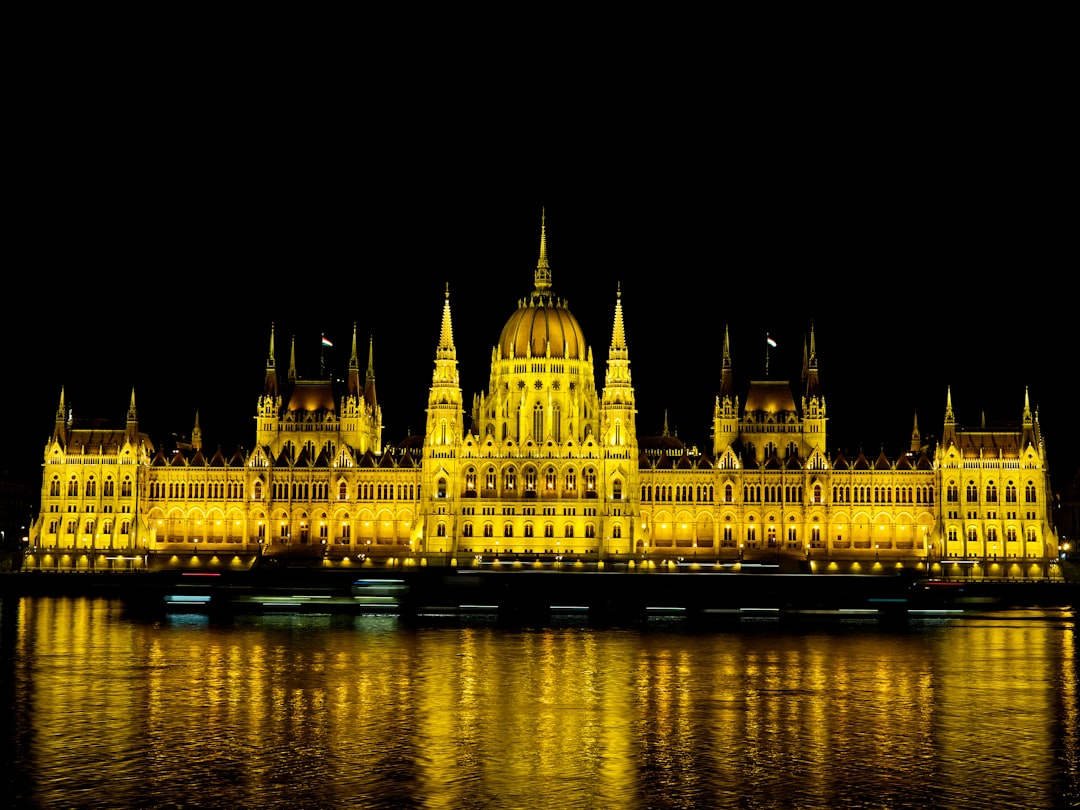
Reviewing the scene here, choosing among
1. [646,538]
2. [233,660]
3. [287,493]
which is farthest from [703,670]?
[287,493]

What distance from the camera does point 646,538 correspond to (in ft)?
418

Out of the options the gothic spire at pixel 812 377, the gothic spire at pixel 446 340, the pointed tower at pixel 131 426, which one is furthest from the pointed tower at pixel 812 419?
the pointed tower at pixel 131 426

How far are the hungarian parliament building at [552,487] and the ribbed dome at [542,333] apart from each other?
158 mm

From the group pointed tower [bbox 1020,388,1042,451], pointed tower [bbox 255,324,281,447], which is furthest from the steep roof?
pointed tower [bbox 255,324,281,447]

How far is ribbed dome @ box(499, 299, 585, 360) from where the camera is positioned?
136 meters

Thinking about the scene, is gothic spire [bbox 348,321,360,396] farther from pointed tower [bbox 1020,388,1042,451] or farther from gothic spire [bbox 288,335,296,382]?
pointed tower [bbox 1020,388,1042,451]

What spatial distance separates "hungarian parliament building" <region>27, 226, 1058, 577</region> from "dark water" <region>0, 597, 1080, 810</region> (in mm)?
45738

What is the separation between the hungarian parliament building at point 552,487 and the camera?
12431cm

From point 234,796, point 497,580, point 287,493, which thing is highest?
point 287,493

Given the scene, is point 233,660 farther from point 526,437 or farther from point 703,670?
point 526,437

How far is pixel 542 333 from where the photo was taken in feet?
447

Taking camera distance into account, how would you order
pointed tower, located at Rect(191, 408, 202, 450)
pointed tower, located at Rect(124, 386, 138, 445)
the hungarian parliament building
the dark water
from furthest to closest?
pointed tower, located at Rect(191, 408, 202, 450)
pointed tower, located at Rect(124, 386, 138, 445)
the hungarian parliament building
the dark water

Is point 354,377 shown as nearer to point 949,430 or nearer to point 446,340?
point 446,340

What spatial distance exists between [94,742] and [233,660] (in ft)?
63.5
